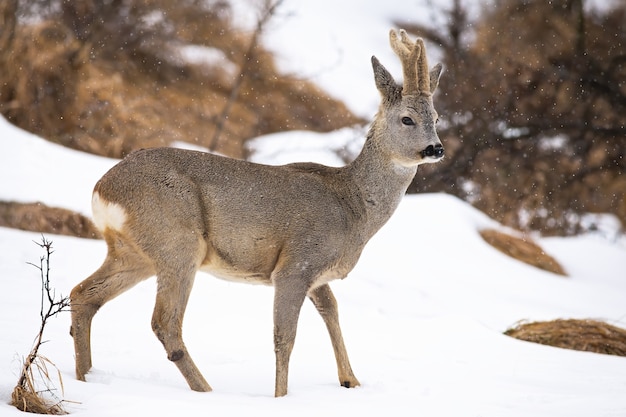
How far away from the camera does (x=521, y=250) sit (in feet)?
39.2

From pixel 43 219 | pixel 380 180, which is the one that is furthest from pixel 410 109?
pixel 43 219

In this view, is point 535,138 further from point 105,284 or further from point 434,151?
point 105,284

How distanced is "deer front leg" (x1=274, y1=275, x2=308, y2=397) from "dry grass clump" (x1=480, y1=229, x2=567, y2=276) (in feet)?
22.6

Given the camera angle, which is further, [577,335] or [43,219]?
[43,219]

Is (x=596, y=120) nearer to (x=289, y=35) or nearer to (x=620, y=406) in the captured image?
(x=289, y=35)

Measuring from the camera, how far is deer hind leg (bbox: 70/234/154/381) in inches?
209

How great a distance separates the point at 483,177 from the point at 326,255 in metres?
10.3

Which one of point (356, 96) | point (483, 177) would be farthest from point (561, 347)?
point (356, 96)

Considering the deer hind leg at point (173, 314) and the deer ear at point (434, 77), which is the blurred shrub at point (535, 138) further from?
the deer hind leg at point (173, 314)

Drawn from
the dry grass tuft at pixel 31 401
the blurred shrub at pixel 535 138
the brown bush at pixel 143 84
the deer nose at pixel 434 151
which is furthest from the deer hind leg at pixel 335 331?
the blurred shrub at pixel 535 138

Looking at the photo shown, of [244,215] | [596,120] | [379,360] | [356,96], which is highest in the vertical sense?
[356,96]

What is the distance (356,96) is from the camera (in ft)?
62.7

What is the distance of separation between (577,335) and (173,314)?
445 cm

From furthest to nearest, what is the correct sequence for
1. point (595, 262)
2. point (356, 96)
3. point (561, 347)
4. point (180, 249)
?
point (356, 96) → point (595, 262) → point (561, 347) → point (180, 249)
